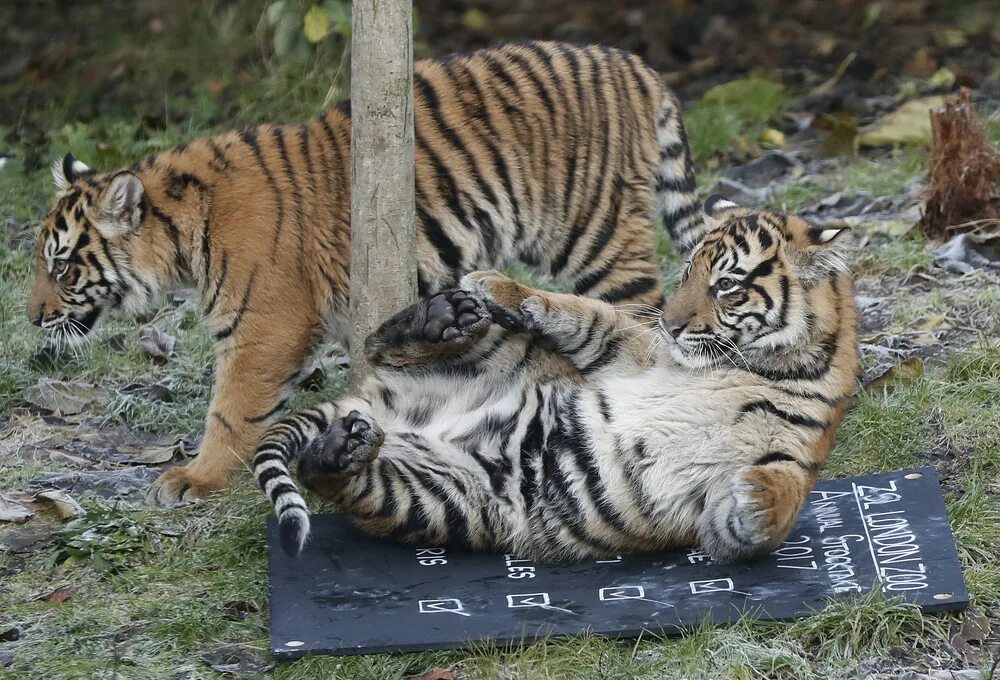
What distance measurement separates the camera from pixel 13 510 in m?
4.12

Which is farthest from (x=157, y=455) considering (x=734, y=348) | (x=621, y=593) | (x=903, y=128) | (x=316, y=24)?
(x=903, y=128)

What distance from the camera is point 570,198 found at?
494cm

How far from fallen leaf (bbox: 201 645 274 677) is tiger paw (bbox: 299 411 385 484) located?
565 millimetres

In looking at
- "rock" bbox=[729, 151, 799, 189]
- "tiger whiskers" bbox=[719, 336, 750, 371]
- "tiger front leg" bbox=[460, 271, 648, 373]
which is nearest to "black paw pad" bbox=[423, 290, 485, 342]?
"tiger front leg" bbox=[460, 271, 648, 373]

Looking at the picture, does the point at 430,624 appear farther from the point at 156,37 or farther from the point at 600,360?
the point at 156,37

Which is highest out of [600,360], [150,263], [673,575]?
[150,263]

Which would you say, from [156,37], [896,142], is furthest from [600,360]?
[156,37]

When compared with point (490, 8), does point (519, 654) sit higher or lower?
lower

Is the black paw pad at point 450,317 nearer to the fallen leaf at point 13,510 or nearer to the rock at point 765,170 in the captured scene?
the fallen leaf at point 13,510

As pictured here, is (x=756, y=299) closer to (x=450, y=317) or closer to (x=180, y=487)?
(x=450, y=317)

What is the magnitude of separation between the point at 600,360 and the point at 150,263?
1.67m

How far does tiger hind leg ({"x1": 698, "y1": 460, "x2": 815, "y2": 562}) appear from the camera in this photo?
11.6 ft

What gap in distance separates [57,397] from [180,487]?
1080 mm

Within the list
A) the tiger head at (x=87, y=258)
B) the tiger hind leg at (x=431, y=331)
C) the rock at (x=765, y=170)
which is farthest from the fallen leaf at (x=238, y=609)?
Result: the rock at (x=765, y=170)
